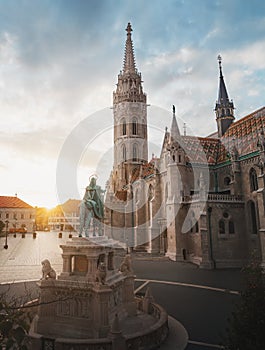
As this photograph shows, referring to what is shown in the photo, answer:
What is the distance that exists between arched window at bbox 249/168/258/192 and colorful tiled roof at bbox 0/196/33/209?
6397cm

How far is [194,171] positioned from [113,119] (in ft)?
99.4

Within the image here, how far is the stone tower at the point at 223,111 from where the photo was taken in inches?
1625

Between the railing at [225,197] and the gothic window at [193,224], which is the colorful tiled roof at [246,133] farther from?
the gothic window at [193,224]

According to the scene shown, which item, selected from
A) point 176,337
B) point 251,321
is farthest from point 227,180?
point 251,321

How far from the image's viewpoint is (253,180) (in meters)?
28.6

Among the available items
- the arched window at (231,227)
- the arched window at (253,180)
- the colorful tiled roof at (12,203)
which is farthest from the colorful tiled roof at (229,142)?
the colorful tiled roof at (12,203)

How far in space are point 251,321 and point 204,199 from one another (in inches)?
894

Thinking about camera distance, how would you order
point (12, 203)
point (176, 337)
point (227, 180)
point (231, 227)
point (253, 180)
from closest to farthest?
point (176, 337) < point (231, 227) < point (253, 180) < point (227, 180) < point (12, 203)

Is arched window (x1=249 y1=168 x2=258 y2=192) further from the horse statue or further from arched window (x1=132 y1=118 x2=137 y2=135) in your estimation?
arched window (x1=132 y1=118 x2=137 y2=135)

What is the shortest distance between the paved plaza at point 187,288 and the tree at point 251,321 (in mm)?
728

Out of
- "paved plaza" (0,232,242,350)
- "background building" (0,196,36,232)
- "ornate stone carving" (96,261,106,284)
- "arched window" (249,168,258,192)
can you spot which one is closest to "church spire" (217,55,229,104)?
"arched window" (249,168,258,192)

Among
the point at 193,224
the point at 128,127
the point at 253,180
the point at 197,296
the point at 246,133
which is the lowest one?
the point at 197,296

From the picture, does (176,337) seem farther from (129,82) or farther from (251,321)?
(129,82)

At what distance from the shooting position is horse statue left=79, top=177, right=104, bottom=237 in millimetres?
11320
